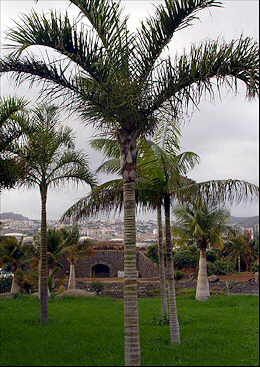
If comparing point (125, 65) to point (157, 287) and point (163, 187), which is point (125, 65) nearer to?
point (163, 187)

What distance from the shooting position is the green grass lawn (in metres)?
8.40

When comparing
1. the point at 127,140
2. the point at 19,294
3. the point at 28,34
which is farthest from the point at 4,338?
the point at 19,294

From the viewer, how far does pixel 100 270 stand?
36562 millimetres

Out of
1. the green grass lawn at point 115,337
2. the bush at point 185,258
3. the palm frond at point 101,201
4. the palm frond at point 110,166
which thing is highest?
the palm frond at point 110,166

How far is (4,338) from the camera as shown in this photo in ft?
36.4

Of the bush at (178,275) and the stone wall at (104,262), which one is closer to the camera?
the bush at (178,275)

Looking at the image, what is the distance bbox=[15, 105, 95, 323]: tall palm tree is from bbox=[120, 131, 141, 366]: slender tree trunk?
5991 millimetres

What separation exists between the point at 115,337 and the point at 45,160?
504 cm

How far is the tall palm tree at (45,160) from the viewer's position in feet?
41.0

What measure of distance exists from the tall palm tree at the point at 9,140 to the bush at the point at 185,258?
21083 mm

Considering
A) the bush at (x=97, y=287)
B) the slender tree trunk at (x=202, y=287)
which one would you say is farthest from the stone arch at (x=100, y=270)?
the slender tree trunk at (x=202, y=287)

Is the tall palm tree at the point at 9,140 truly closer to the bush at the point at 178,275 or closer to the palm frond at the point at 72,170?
the palm frond at the point at 72,170

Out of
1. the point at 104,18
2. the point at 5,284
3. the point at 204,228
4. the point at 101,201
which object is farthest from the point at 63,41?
the point at 5,284

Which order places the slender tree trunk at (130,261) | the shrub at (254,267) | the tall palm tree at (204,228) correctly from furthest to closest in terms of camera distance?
the shrub at (254,267) < the tall palm tree at (204,228) < the slender tree trunk at (130,261)
